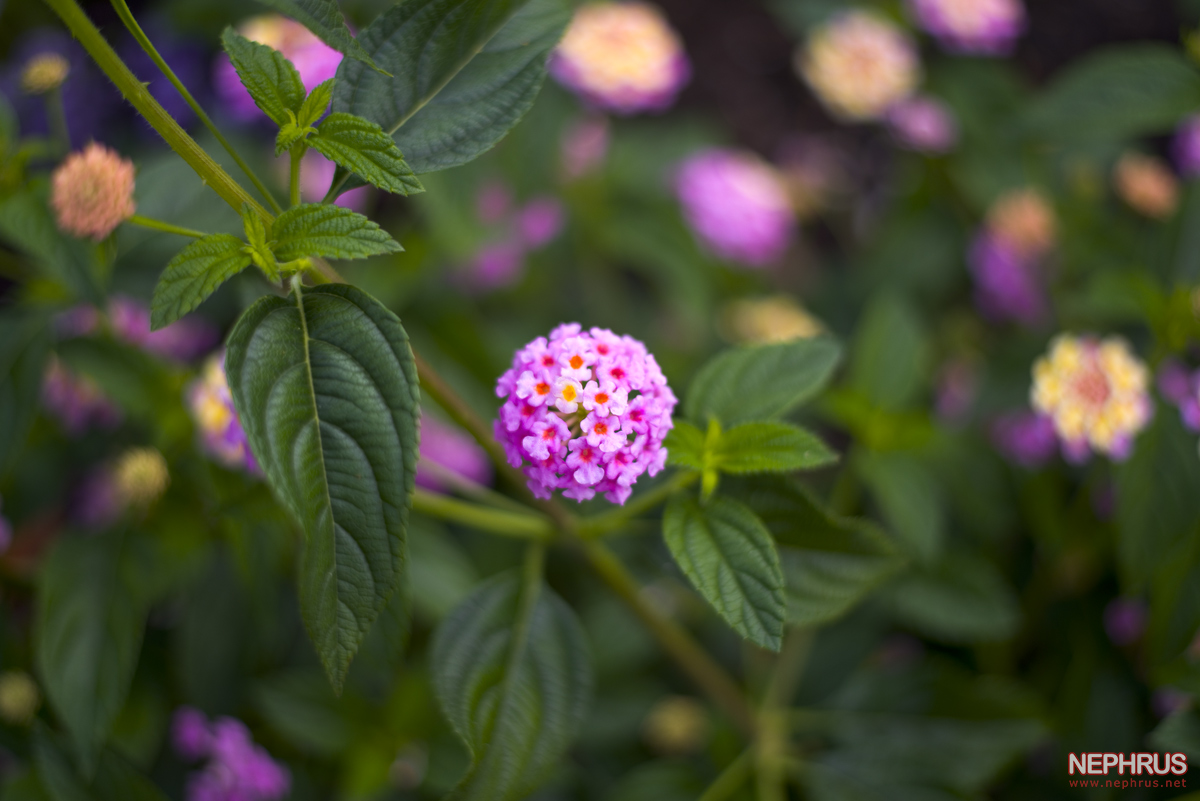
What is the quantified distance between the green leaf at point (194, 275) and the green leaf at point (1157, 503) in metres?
1.24

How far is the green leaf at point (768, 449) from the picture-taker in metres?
0.82

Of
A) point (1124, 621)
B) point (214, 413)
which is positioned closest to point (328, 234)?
point (214, 413)

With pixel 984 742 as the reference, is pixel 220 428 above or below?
above

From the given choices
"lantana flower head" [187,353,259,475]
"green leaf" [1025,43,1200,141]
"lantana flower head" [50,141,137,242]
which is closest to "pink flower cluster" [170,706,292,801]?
"lantana flower head" [187,353,259,475]

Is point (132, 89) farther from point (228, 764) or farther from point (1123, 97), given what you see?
point (1123, 97)

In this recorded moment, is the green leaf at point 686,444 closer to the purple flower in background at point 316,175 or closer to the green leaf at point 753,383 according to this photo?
the green leaf at point 753,383

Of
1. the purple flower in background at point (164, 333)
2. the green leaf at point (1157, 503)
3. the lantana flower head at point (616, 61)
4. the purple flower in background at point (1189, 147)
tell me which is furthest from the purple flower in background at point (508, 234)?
the purple flower in background at point (1189, 147)

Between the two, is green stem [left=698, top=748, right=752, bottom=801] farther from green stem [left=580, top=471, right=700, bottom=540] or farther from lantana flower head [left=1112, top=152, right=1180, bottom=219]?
lantana flower head [left=1112, top=152, right=1180, bottom=219]

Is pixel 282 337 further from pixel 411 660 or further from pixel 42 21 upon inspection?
pixel 42 21

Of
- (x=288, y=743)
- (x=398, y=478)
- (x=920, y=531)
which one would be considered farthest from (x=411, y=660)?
(x=398, y=478)

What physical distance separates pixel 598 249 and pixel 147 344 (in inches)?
44.1

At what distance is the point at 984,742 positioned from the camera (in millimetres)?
1342

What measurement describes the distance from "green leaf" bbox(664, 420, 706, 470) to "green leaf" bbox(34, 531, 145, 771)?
87cm

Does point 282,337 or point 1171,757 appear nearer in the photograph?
point 282,337
